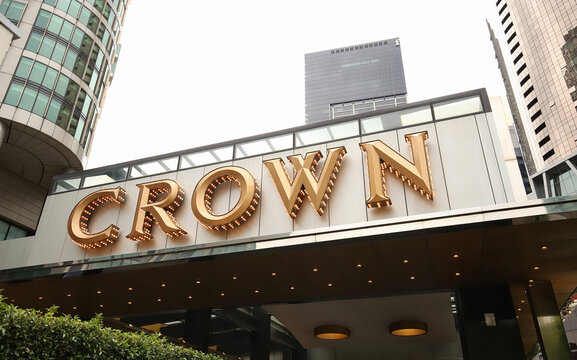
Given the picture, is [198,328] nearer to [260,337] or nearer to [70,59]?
[260,337]

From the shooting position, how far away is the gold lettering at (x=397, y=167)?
46.8ft

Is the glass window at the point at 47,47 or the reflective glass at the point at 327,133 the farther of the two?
the glass window at the point at 47,47

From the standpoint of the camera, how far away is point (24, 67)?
1155 inches

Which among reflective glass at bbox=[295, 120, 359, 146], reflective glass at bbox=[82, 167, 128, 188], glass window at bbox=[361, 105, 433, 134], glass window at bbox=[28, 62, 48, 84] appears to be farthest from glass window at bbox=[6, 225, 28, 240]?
glass window at bbox=[361, 105, 433, 134]

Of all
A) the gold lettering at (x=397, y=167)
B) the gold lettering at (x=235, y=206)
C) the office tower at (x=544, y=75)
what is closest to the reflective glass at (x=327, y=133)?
the gold lettering at (x=397, y=167)

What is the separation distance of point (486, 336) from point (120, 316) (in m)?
16.5

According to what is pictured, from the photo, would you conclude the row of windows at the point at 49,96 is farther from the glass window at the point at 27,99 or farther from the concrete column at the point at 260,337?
the concrete column at the point at 260,337

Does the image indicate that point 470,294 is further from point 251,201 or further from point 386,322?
point 251,201

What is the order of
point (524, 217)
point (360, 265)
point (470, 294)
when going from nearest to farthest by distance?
1. point (524, 217)
2. point (360, 265)
3. point (470, 294)

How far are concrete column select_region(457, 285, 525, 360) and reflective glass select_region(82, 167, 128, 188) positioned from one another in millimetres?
15624

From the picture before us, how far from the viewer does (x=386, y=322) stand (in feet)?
71.4

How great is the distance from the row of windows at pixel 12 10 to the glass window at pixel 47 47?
2.34 meters

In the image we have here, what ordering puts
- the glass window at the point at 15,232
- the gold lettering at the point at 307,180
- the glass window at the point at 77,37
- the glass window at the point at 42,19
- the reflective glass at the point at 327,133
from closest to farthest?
the gold lettering at the point at 307,180 → the reflective glass at the point at 327,133 → the glass window at the point at 15,232 → the glass window at the point at 42,19 → the glass window at the point at 77,37

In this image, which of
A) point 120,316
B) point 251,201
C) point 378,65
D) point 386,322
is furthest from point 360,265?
point 378,65
